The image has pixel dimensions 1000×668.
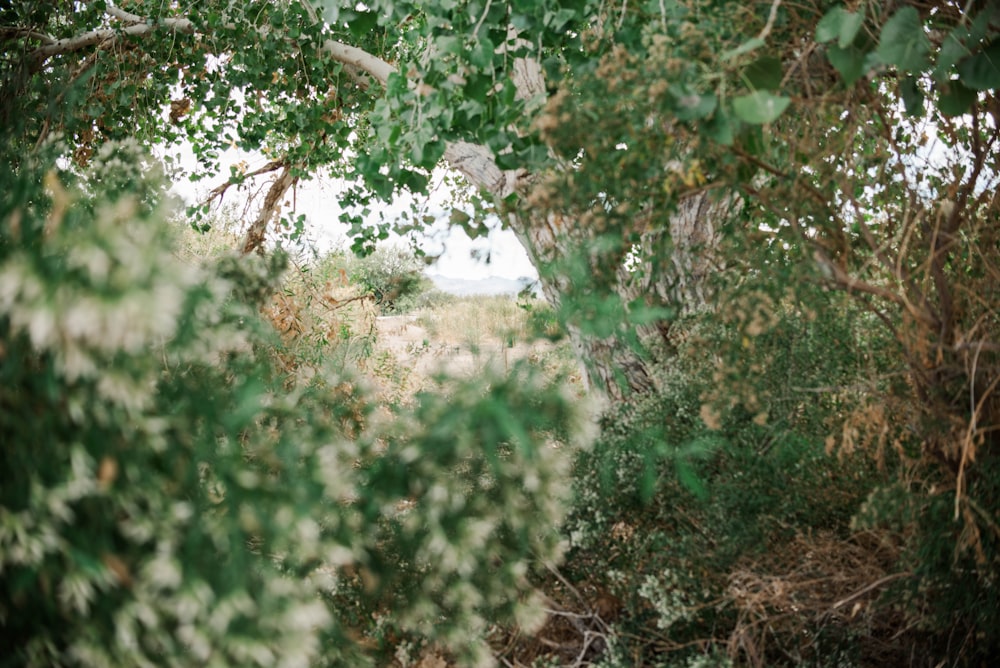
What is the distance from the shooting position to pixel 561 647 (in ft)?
9.25

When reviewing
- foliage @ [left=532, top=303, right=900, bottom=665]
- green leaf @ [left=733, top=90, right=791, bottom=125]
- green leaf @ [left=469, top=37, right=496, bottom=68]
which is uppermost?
green leaf @ [left=469, top=37, right=496, bottom=68]

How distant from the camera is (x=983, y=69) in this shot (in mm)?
1863

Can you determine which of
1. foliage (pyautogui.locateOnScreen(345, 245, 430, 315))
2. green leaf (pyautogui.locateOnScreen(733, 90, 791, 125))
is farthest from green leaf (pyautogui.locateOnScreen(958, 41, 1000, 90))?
foliage (pyautogui.locateOnScreen(345, 245, 430, 315))

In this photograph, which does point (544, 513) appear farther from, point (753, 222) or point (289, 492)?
point (753, 222)

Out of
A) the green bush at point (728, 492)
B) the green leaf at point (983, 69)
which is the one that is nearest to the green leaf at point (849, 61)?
the green leaf at point (983, 69)

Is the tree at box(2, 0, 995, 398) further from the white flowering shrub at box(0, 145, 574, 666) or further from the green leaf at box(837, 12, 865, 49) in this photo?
the white flowering shrub at box(0, 145, 574, 666)

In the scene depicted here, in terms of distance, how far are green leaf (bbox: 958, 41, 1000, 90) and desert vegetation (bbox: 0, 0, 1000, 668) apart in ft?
0.03

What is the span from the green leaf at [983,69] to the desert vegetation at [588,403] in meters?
0.01

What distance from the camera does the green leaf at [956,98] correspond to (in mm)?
2016

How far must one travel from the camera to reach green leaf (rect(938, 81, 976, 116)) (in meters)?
2.02

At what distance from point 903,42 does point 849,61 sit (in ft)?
0.38

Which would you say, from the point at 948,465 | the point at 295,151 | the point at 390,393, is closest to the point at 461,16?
the point at 948,465

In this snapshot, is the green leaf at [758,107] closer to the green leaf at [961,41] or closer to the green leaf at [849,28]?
the green leaf at [849,28]

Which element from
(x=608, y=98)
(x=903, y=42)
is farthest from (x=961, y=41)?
(x=608, y=98)
